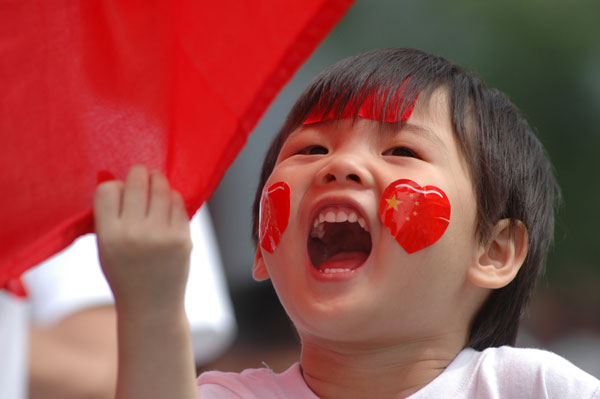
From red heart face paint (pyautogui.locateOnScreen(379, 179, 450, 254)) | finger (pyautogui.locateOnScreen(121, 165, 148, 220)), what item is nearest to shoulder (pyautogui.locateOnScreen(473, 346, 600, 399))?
red heart face paint (pyautogui.locateOnScreen(379, 179, 450, 254))

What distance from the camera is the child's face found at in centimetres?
167

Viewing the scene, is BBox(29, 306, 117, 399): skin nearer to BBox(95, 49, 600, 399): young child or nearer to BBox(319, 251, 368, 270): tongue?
BBox(95, 49, 600, 399): young child

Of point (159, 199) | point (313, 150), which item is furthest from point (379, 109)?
point (159, 199)

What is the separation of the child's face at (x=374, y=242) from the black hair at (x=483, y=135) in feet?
0.11

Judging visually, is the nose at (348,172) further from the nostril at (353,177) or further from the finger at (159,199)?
the finger at (159,199)

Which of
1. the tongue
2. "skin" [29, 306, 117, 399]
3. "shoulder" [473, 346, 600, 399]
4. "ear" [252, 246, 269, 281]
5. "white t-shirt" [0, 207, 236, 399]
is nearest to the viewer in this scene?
"shoulder" [473, 346, 600, 399]

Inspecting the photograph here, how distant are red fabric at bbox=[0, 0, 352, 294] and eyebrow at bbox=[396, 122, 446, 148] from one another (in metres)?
0.31

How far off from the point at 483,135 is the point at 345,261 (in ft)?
1.20

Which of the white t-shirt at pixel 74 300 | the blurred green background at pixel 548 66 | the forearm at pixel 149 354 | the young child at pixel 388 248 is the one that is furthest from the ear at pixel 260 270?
the blurred green background at pixel 548 66

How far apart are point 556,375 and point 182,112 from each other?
2.55 feet

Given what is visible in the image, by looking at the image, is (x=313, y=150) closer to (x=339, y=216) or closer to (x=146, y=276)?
(x=339, y=216)

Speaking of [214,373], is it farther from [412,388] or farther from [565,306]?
[565,306]

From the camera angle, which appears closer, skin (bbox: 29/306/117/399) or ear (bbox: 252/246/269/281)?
ear (bbox: 252/246/269/281)

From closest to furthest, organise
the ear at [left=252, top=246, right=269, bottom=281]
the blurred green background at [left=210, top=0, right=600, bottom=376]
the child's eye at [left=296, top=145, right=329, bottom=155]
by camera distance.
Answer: the child's eye at [left=296, top=145, right=329, bottom=155] < the ear at [left=252, top=246, right=269, bottom=281] < the blurred green background at [left=210, top=0, right=600, bottom=376]
